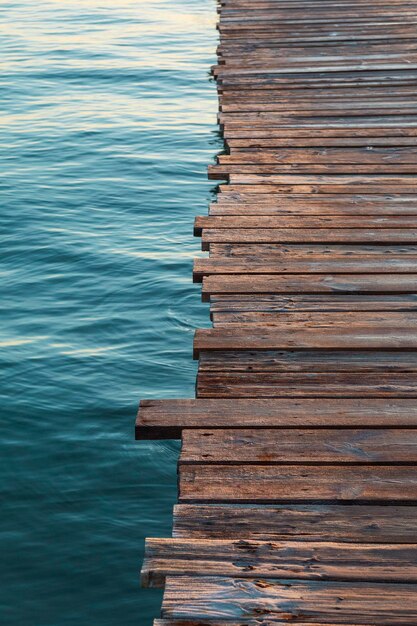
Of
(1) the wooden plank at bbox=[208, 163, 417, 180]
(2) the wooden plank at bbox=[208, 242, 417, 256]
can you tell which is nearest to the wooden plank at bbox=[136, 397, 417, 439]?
(2) the wooden plank at bbox=[208, 242, 417, 256]

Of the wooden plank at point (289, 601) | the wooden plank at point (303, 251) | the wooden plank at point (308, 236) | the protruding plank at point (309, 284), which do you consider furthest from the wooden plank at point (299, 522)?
the wooden plank at point (308, 236)

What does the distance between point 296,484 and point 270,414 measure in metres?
0.53

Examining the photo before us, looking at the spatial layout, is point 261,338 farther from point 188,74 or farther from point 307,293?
point 188,74

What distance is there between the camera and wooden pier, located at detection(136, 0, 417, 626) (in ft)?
10.7

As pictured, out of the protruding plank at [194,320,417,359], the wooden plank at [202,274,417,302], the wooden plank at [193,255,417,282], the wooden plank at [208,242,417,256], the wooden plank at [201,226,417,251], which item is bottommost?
the protruding plank at [194,320,417,359]

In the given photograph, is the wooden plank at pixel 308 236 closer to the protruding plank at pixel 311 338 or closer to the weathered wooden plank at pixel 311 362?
the protruding plank at pixel 311 338

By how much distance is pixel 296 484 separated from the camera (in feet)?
12.4

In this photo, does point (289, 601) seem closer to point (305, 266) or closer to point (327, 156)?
point (305, 266)

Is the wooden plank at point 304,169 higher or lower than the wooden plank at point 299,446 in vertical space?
higher

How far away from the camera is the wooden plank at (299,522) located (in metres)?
3.51

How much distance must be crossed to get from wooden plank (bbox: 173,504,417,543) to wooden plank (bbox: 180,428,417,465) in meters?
0.30

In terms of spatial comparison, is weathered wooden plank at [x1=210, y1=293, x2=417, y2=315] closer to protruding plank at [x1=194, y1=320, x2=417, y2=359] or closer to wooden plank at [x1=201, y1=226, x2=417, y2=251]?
protruding plank at [x1=194, y1=320, x2=417, y2=359]

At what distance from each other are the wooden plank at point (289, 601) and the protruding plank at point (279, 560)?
0.04 m

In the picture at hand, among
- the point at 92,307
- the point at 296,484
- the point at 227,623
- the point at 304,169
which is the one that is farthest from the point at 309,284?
the point at 227,623
